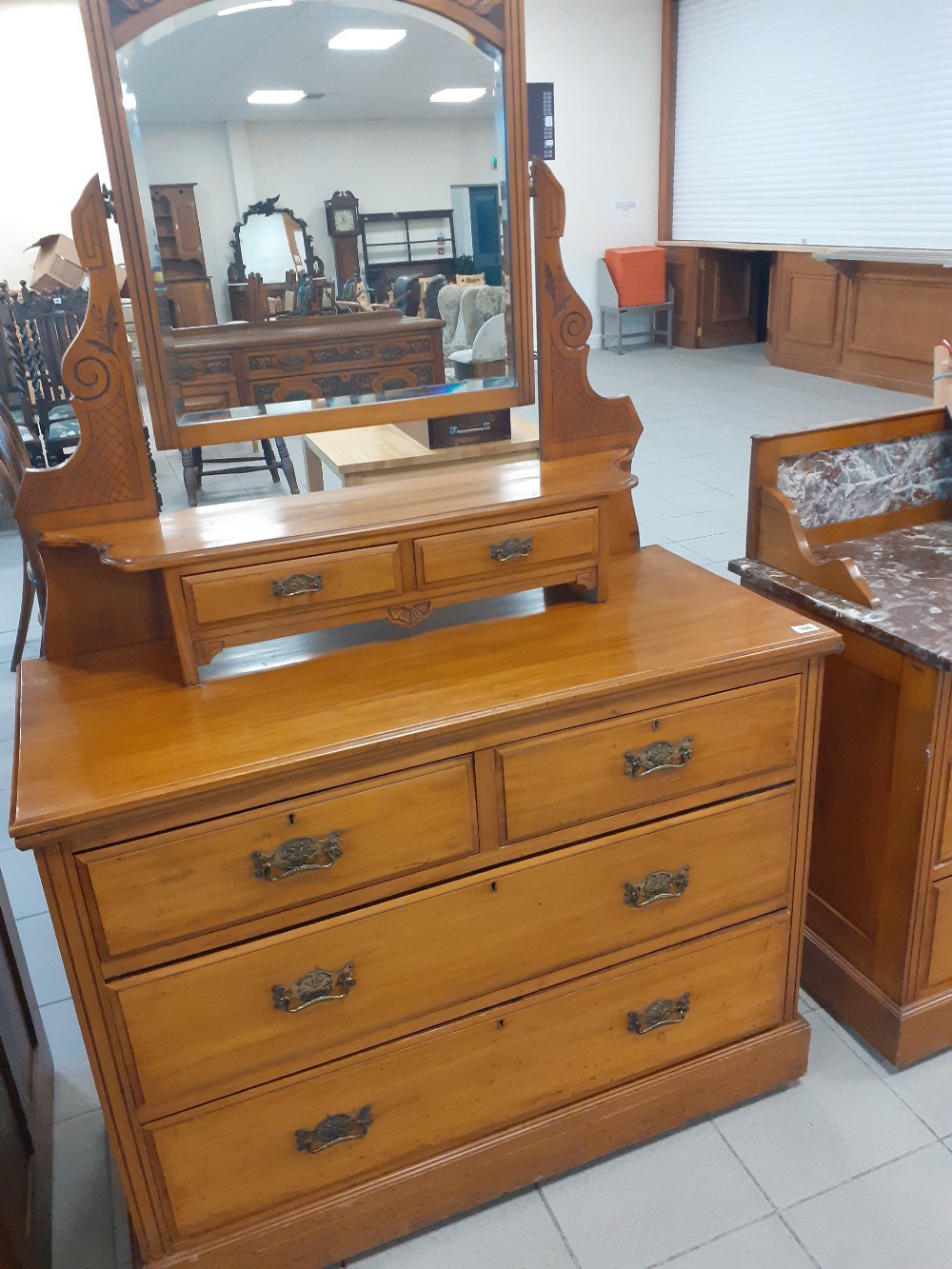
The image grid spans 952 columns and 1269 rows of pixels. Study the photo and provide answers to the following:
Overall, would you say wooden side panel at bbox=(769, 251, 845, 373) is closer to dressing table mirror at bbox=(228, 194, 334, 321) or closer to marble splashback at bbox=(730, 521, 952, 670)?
marble splashback at bbox=(730, 521, 952, 670)

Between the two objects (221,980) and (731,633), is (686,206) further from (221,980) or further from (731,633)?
(221,980)

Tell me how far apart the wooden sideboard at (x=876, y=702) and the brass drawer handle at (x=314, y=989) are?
36.2 inches

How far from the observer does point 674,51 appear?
8.59m

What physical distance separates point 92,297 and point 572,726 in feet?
2.90

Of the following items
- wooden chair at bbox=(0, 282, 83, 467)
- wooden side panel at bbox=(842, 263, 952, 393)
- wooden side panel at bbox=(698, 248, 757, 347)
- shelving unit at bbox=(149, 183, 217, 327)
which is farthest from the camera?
wooden side panel at bbox=(698, 248, 757, 347)

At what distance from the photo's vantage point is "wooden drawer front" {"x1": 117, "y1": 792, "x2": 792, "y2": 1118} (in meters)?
1.21

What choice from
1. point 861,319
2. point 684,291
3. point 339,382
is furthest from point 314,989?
point 684,291

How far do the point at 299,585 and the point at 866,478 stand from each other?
3.90ft

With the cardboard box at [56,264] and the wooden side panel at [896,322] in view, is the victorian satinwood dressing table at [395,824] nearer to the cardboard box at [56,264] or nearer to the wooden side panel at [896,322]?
the cardboard box at [56,264]

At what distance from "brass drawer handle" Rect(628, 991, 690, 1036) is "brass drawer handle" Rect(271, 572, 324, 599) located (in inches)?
32.1

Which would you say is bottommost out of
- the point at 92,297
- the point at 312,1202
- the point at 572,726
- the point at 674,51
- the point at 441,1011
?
the point at 312,1202

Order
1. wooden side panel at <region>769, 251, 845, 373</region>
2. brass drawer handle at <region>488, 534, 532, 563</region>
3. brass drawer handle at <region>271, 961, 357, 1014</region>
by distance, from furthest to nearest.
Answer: wooden side panel at <region>769, 251, 845, 373</region>, brass drawer handle at <region>488, 534, 532, 563</region>, brass drawer handle at <region>271, 961, 357, 1014</region>

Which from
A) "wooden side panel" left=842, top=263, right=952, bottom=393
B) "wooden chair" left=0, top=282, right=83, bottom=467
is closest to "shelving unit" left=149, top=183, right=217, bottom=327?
"wooden chair" left=0, top=282, right=83, bottom=467

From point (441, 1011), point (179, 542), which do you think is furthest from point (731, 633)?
point (179, 542)
